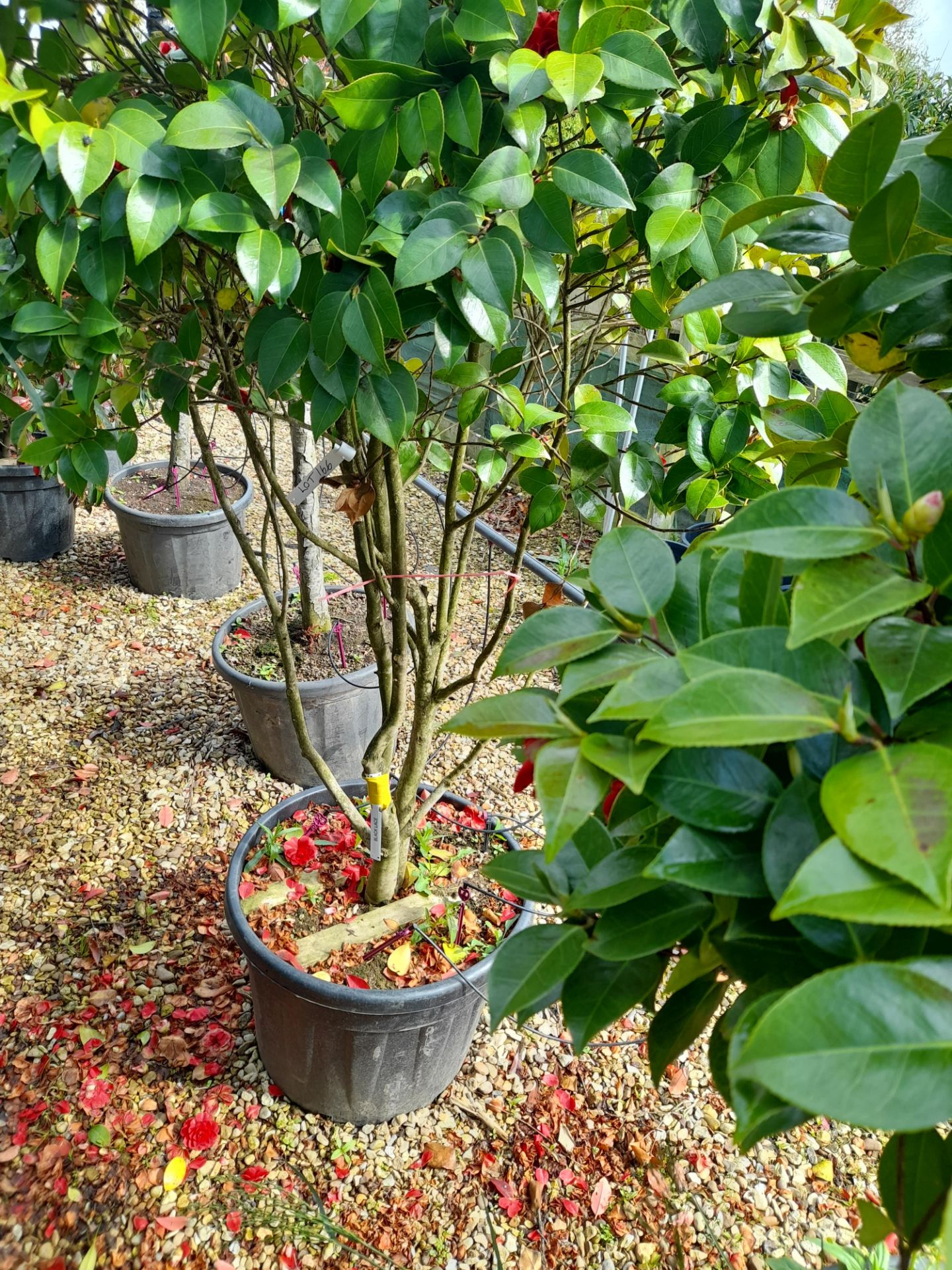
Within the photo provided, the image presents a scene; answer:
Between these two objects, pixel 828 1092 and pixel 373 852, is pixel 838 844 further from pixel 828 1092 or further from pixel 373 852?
pixel 373 852

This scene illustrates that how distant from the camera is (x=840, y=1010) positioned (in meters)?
0.30

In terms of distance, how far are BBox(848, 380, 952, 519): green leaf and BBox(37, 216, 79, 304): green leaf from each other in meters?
0.83

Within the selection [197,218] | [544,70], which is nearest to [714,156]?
[544,70]

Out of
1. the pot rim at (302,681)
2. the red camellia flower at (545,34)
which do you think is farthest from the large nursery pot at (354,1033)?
the red camellia flower at (545,34)

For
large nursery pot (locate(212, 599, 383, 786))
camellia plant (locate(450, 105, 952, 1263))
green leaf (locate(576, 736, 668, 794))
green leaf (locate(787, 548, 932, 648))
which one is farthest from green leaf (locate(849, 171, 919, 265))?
large nursery pot (locate(212, 599, 383, 786))

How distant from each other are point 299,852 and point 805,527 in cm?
157

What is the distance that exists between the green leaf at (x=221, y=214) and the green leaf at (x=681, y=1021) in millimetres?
774

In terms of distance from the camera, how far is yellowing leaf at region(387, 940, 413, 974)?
1.57m

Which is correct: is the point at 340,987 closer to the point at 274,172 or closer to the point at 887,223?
the point at 274,172

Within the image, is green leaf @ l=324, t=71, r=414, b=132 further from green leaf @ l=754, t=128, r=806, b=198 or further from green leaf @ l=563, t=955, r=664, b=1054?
green leaf @ l=563, t=955, r=664, b=1054

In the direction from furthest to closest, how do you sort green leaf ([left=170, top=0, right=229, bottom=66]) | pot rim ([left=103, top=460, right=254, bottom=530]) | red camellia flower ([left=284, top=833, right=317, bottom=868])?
pot rim ([left=103, top=460, right=254, bottom=530])
red camellia flower ([left=284, top=833, right=317, bottom=868])
green leaf ([left=170, top=0, right=229, bottom=66])

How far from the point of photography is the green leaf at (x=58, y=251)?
0.88m

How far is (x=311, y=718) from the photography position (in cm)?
242

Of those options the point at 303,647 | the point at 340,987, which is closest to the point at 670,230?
the point at 340,987
